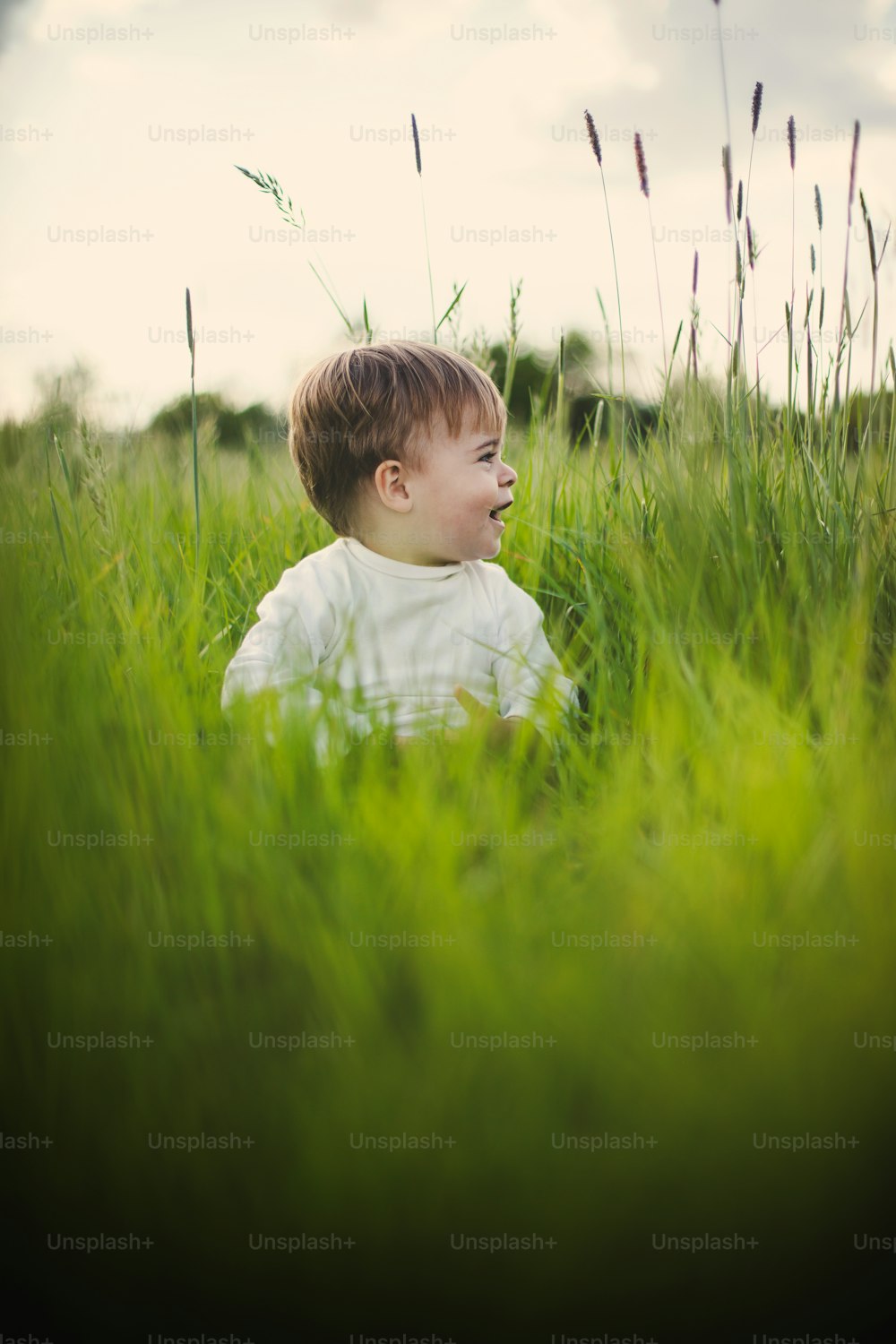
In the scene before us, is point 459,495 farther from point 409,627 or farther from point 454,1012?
point 454,1012

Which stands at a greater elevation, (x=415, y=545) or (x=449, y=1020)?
(x=415, y=545)

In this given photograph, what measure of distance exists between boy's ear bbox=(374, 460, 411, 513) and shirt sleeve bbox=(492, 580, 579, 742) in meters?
0.29

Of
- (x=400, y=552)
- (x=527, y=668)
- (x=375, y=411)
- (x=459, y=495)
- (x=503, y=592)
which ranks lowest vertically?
(x=527, y=668)

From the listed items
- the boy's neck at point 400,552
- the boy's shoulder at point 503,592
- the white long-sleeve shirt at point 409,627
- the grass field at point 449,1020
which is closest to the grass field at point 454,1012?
the grass field at point 449,1020

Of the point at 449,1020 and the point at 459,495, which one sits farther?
the point at 459,495

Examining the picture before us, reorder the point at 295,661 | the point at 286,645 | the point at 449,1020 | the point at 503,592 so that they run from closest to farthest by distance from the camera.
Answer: the point at 449,1020
the point at 295,661
the point at 286,645
the point at 503,592

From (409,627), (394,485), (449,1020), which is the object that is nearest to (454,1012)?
(449,1020)

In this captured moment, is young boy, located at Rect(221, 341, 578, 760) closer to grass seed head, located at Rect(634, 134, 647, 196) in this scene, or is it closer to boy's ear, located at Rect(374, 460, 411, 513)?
boy's ear, located at Rect(374, 460, 411, 513)

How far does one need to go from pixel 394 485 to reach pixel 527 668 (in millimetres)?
492

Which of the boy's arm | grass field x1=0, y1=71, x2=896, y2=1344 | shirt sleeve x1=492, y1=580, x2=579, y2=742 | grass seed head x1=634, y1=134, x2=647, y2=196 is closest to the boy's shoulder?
shirt sleeve x1=492, y1=580, x2=579, y2=742

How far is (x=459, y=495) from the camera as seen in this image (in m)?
1.82

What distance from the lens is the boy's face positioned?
1.82 meters

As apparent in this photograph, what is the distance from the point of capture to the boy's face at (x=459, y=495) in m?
1.82

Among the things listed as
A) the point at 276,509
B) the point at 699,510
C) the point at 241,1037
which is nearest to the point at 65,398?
the point at 276,509
